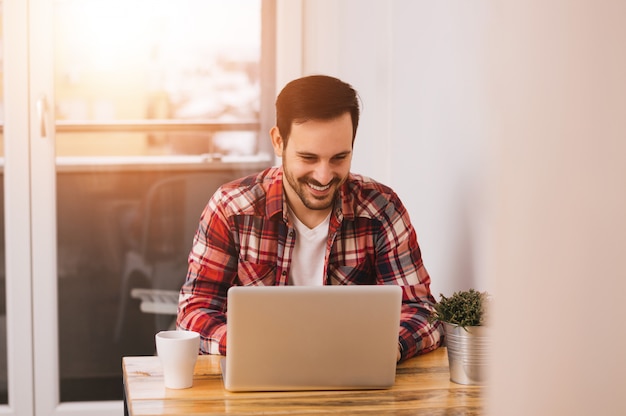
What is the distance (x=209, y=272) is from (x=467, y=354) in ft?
2.40

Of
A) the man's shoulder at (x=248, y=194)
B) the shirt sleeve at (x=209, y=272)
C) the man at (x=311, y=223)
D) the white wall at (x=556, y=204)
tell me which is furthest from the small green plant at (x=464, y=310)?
the white wall at (x=556, y=204)

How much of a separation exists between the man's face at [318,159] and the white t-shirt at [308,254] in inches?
2.2

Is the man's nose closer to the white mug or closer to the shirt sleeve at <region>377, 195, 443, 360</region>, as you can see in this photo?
the shirt sleeve at <region>377, 195, 443, 360</region>

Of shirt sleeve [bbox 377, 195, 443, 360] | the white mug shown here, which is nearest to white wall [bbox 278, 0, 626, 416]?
the white mug

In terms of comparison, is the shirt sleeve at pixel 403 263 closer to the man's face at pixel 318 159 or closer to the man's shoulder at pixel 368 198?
the man's shoulder at pixel 368 198

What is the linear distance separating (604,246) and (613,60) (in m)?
0.08

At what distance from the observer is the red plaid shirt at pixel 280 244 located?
1.90 m

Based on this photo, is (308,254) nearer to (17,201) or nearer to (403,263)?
(403,263)

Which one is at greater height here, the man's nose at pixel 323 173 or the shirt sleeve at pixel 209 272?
the man's nose at pixel 323 173

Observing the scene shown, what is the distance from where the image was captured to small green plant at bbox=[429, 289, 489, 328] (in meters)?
1.42

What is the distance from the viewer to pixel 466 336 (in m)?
1.41

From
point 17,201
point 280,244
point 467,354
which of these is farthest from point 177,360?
point 17,201

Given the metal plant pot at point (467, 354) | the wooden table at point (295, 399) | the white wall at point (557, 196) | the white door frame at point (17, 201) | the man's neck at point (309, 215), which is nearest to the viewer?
the white wall at point (557, 196)

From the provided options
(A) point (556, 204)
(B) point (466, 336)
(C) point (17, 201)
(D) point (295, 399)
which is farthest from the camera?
(C) point (17, 201)
